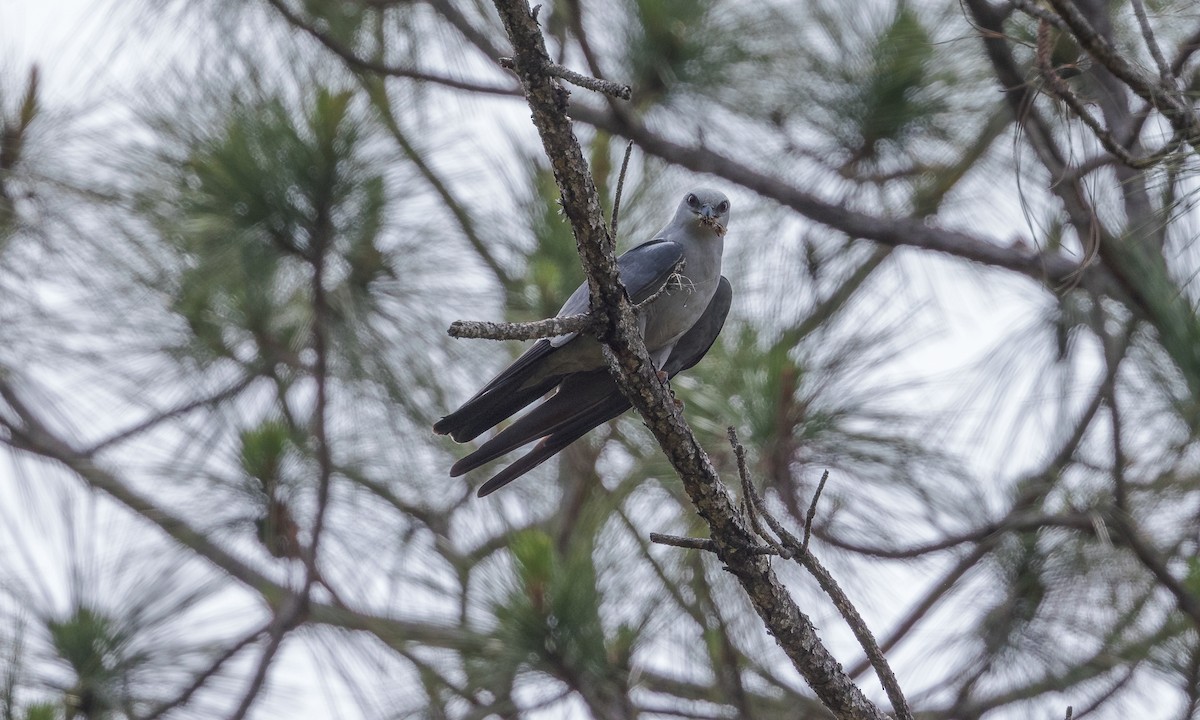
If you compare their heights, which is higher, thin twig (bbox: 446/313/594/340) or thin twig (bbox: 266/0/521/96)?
thin twig (bbox: 266/0/521/96)

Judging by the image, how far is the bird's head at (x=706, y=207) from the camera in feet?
11.7

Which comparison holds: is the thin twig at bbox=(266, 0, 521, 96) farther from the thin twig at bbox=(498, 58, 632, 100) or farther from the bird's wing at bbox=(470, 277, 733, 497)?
the thin twig at bbox=(498, 58, 632, 100)

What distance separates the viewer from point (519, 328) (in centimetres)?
227

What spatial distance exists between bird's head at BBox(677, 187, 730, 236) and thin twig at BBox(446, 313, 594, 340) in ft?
3.68

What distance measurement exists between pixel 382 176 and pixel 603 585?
185cm

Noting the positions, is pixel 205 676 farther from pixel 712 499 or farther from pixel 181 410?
pixel 712 499

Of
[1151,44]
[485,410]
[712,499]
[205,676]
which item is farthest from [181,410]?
[1151,44]

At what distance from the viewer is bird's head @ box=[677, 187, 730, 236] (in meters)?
3.56

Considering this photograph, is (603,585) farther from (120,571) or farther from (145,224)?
(145,224)

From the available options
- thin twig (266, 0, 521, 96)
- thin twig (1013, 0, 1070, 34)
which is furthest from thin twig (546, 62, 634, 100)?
thin twig (266, 0, 521, 96)

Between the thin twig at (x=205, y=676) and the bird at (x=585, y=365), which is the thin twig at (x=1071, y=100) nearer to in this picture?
the bird at (x=585, y=365)

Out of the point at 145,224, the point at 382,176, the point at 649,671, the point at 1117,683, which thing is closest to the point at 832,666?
the point at 649,671

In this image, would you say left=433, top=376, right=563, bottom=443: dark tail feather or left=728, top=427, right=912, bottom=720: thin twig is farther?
left=433, top=376, right=563, bottom=443: dark tail feather

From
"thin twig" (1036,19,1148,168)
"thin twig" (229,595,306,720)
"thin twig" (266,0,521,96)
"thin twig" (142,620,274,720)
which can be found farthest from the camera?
"thin twig" (266,0,521,96)
